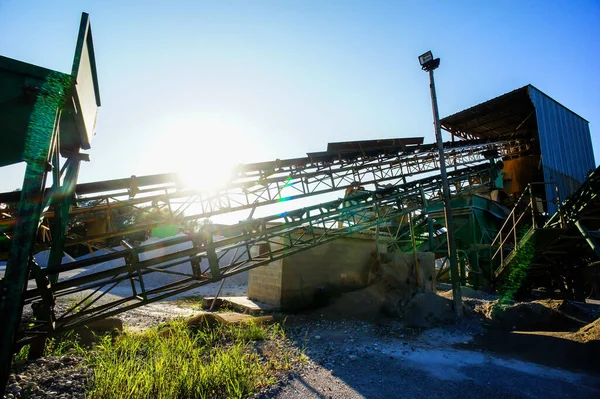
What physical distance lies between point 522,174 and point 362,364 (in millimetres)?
17860

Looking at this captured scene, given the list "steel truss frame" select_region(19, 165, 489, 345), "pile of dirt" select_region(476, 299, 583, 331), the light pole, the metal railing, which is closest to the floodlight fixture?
the light pole

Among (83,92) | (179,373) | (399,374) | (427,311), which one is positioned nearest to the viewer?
(179,373)

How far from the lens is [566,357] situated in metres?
5.86

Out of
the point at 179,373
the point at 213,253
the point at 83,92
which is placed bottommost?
the point at 179,373

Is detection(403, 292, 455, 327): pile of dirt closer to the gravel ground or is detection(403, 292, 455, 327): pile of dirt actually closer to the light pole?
the light pole

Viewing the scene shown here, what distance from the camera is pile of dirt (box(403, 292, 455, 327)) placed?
865 cm

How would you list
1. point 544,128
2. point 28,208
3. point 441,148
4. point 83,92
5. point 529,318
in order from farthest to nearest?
point 544,128 < point 441,148 < point 529,318 < point 83,92 < point 28,208

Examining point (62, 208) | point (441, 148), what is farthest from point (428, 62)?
point (62, 208)

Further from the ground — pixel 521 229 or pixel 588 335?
pixel 521 229

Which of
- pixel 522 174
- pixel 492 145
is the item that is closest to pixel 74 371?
pixel 492 145

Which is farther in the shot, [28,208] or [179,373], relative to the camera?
[179,373]

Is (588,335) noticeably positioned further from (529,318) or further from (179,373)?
(179,373)

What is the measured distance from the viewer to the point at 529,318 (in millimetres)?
8695

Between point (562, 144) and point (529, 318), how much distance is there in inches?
524
